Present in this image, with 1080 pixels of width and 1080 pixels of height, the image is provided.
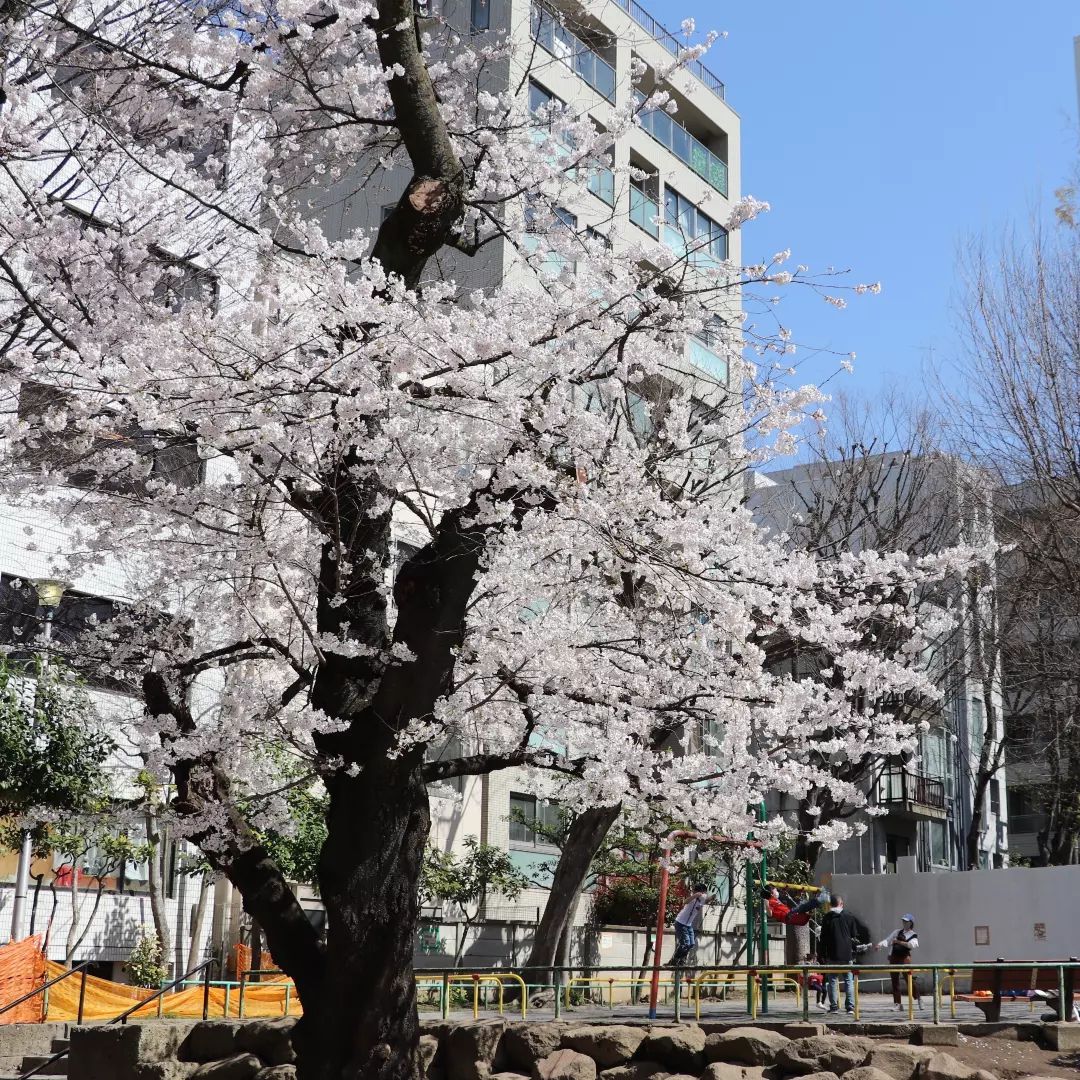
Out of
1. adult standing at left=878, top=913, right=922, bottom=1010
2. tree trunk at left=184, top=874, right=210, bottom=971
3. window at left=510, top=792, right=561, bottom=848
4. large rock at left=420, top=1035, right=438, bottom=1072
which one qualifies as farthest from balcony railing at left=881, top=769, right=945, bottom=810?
large rock at left=420, top=1035, right=438, bottom=1072

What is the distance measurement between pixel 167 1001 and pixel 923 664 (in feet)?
76.0

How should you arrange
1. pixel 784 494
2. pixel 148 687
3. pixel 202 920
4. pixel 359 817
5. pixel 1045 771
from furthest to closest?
pixel 1045 771 → pixel 784 494 → pixel 202 920 → pixel 148 687 → pixel 359 817

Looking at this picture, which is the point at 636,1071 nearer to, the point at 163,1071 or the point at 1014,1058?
the point at 1014,1058

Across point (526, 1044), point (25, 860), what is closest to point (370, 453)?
point (526, 1044)

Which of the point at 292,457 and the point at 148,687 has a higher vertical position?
the point at 292,457

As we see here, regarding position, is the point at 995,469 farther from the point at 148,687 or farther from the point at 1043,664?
the point at 148,687

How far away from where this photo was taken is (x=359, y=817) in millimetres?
10195

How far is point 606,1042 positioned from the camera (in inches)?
525

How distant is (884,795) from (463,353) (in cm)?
3641

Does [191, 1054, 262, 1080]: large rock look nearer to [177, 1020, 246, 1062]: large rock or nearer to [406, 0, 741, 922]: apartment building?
[177, 1020, 246, 1062]: large rock

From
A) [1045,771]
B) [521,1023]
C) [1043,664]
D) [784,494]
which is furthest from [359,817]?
[1045,771]

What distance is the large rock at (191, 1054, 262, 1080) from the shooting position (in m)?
13.3

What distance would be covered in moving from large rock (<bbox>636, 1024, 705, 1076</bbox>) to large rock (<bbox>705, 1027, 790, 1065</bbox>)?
114mm

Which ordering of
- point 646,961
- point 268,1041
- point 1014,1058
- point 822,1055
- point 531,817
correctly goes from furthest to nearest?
point 531,817 → point 646,961 → point 268,1041 → point 1014,1058 → point 822,1055
